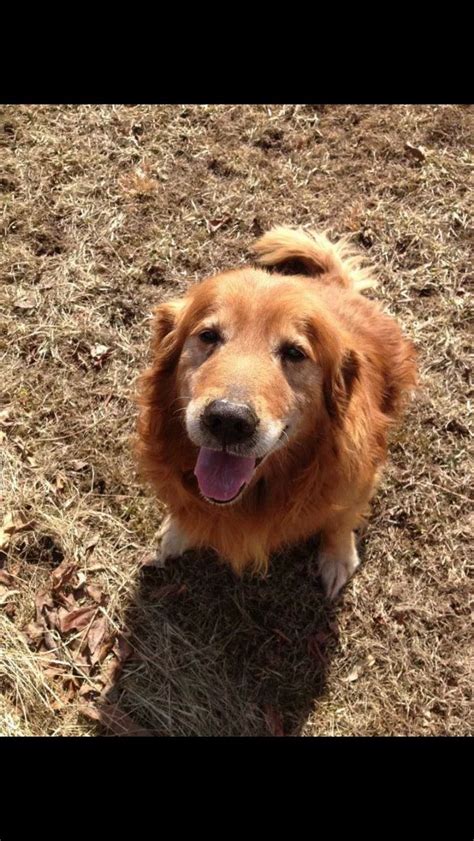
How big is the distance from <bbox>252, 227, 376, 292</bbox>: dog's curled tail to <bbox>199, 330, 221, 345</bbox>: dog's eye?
57.0 inches

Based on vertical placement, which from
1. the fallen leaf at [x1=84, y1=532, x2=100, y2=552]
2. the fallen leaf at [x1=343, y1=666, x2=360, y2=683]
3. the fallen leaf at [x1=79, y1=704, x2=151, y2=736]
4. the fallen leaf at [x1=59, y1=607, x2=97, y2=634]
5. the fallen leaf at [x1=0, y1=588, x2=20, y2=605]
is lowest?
the fallen leaf at [x1=79, y1=704, x2=151, y2=736]

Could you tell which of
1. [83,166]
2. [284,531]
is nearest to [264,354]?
[284,531]

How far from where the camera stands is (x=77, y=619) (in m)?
4.16

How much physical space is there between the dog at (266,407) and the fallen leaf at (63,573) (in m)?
0.87

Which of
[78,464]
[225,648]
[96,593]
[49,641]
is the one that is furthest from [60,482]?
[225,648]

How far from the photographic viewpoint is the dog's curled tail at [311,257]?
14.5 ft

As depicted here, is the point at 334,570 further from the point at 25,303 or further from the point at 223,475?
the point at 25,303

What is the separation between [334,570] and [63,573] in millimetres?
1778

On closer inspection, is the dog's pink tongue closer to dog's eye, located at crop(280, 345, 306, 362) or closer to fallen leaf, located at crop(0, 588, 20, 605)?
dog's eye, located at crop(280, 345, 306, 362)

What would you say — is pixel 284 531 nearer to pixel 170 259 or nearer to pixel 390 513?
Answer: pixel 390 513

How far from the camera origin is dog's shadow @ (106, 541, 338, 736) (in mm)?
3938

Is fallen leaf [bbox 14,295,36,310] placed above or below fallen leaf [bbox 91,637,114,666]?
above

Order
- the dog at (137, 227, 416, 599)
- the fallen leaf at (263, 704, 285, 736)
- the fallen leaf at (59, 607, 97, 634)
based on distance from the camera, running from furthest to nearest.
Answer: the fallen leaf at (59, 607, 97, 634) < the fallen leaf at (263, 704, 285, 736) < the dog at (137, 227, 416, 599)

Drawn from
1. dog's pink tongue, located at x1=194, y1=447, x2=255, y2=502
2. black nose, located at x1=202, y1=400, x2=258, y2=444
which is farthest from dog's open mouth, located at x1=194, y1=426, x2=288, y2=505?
black nose, located at x1=202, y1=400, x2=258, y2=444
